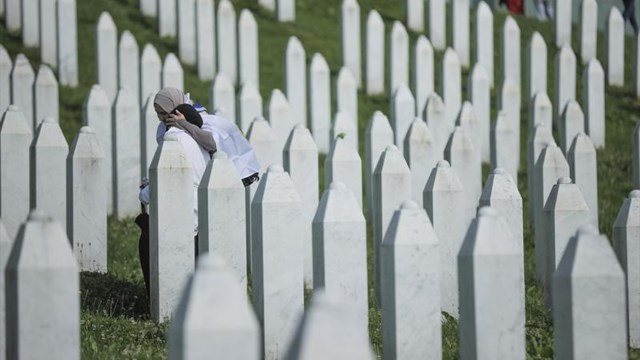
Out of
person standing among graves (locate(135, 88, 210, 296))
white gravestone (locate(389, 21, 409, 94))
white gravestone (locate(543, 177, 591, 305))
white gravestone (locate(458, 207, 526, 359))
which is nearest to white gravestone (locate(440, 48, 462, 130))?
white gravestone (locate(389, 21, 409, 94))

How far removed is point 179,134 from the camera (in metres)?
7.18

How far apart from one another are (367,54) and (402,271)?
955 centimetres

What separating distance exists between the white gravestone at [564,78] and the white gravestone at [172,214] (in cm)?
839

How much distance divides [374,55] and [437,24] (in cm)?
194

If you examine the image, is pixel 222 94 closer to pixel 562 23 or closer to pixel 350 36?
pixel 350 36

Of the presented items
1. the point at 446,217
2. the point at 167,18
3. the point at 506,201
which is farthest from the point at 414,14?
the point at 506,201

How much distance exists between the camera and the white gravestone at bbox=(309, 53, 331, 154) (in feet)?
41.3

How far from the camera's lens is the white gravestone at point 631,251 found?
606 centimetres

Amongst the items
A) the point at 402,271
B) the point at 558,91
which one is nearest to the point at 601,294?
the point at 402,271

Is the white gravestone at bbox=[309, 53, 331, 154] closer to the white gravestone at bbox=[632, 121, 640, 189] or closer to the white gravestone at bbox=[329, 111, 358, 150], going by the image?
the white gravestone at bbox=[329, 111, 358, 150]

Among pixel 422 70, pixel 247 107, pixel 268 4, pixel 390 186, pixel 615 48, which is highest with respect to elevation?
pixel 268 4

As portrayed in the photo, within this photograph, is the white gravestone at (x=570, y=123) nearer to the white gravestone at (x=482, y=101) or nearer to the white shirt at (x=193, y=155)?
the white gravestone at (x=482, y=101)

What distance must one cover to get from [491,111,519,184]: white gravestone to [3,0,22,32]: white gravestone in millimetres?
6045

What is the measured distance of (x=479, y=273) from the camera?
184 inches
